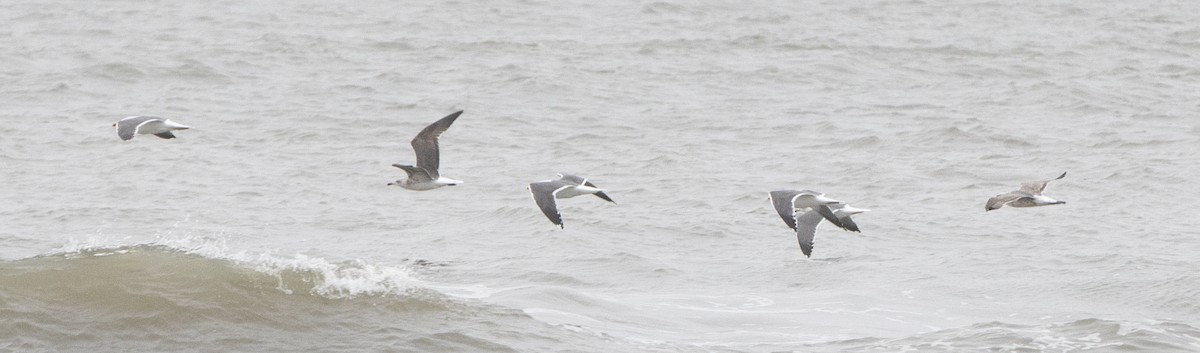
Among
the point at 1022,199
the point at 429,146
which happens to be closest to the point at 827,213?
the point at 1022,199

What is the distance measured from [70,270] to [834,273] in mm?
6403

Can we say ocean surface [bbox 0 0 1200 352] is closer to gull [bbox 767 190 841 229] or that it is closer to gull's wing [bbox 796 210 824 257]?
gull's wing [bbox 796 210 824 257]

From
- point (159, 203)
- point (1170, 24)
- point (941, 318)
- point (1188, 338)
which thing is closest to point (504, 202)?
point (159, 203)

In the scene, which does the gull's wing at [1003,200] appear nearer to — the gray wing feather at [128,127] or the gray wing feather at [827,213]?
the gray wing feather at [827,213]

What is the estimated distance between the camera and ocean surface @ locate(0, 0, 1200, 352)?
11805mm

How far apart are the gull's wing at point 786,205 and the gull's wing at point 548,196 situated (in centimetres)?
157

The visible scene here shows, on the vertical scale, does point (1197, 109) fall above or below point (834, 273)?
below

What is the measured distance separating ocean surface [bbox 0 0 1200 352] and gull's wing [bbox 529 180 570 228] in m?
0.90

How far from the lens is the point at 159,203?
656 inches

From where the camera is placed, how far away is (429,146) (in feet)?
40.2

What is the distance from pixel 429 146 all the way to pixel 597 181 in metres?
5.91

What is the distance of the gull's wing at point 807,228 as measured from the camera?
13023mm

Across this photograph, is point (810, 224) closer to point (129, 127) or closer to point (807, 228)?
point (807, 228)

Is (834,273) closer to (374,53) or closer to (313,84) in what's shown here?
(313,84)
